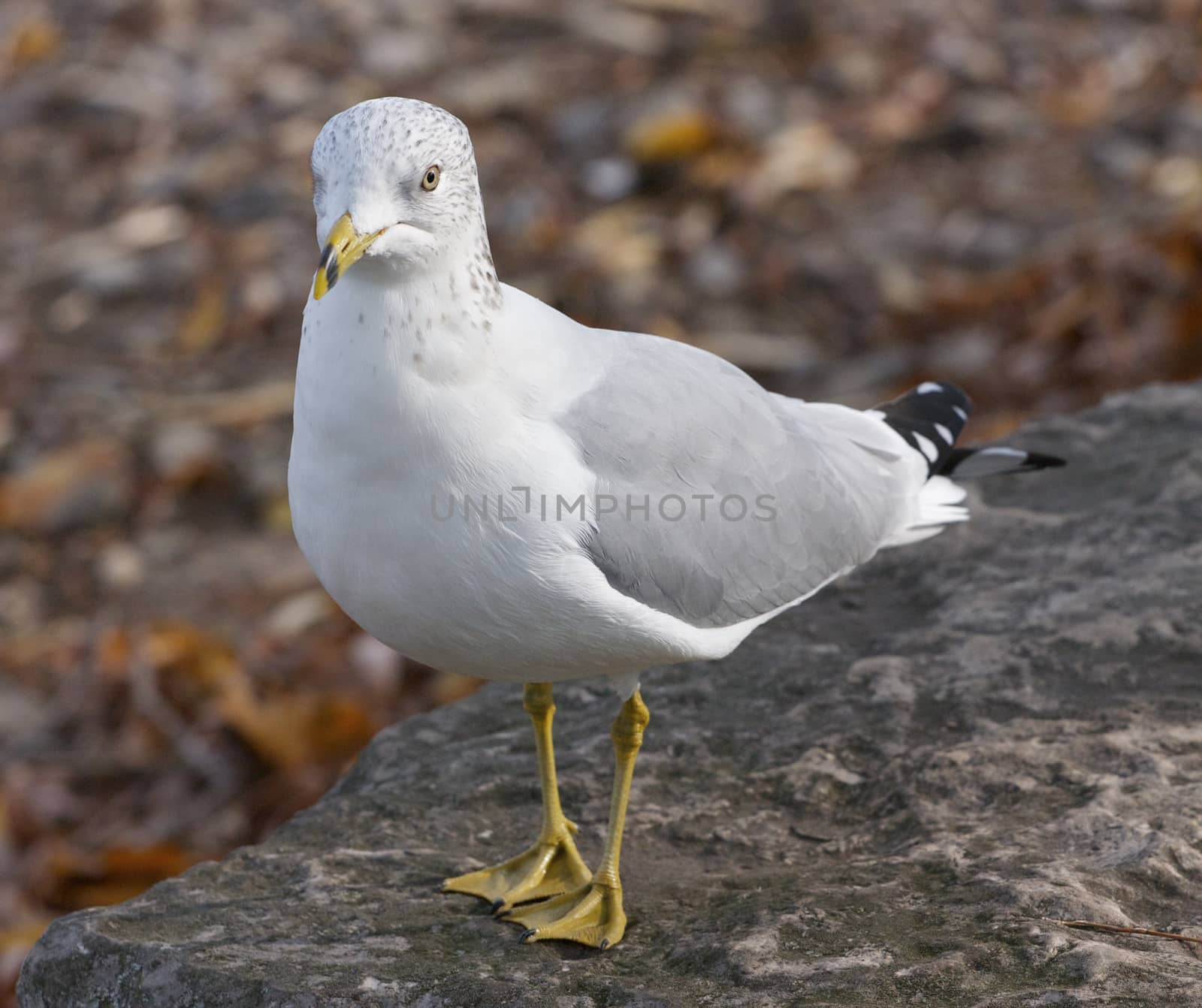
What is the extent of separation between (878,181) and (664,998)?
6170 mm

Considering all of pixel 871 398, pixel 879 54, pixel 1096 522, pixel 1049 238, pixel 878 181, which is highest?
pixel 879 54

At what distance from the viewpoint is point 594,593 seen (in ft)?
9.38

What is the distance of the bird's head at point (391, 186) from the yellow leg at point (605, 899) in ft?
3.59

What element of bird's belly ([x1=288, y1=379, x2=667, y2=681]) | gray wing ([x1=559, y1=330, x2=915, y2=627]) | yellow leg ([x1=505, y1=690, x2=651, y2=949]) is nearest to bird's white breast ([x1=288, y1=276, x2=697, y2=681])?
bird's belly ([x1=288, y1=379, x2=667, y2=681])

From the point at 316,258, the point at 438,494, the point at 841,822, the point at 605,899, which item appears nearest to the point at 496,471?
the point at 438,494

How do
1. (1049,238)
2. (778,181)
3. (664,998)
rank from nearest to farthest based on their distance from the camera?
1. (664,998)
2. (1049,238)
3. (778,181)

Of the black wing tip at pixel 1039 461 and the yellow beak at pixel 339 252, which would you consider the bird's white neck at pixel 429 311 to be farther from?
the black wing tip at pixel 1039 461

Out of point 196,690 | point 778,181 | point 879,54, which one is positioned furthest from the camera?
point 879,54

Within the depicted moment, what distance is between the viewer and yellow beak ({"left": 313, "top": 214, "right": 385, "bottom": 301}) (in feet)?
8.30

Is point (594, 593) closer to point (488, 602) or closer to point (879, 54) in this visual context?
point (488, 602)

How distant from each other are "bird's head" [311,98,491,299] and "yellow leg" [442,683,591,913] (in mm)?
1107

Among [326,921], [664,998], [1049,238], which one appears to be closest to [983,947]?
[664,998]

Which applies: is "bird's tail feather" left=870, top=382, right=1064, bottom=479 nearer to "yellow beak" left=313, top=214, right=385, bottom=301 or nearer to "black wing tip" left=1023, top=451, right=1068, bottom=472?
"black wing tip" left=1023, top=451, right=1068, bottom=472

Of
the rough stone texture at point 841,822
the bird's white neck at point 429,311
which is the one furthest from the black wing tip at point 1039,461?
the bird's white neck at point 429,311
